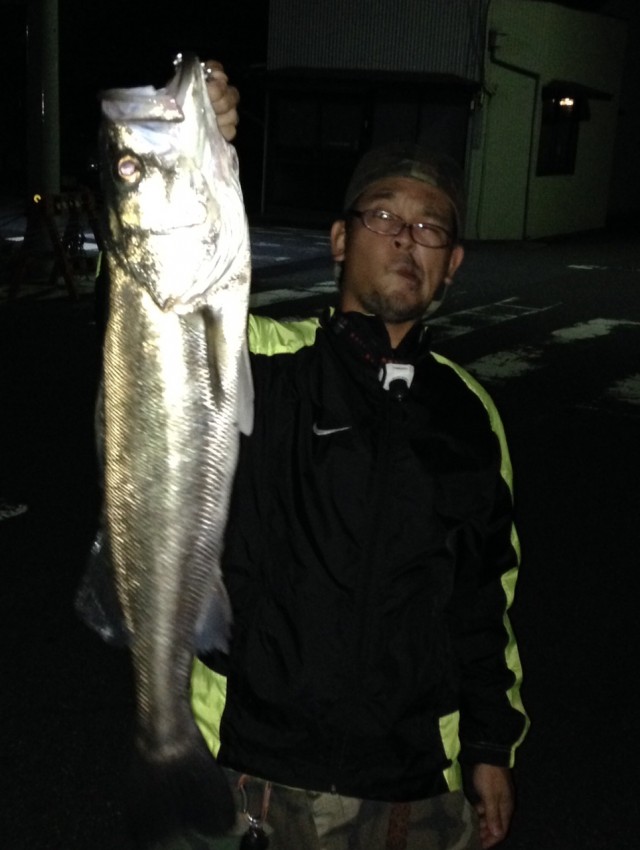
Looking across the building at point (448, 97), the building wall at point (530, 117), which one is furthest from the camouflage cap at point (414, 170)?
the building wall at point (530, 117)

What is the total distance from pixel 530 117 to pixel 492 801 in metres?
22.9

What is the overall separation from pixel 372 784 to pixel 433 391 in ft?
2.85

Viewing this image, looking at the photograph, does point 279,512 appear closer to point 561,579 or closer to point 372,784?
point 372,784

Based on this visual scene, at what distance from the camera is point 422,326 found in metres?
2.48

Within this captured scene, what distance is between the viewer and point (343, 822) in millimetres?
2229

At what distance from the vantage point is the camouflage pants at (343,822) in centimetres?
222

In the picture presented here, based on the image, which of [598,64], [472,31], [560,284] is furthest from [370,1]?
[560,284]

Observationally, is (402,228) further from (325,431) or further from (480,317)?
(480,317)

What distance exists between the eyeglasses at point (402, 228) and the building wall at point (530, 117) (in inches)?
796

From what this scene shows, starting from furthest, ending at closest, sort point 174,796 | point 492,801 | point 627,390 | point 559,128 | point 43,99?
point 559,128, point 43,99, point 627,390, point 492,801, point 174,796

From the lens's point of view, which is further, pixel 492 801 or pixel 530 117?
pixel 530 117

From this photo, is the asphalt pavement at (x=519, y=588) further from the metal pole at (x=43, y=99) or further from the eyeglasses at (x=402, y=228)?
the metal pole at (x=43, y=99)

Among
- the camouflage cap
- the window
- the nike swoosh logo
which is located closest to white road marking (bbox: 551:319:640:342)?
the camouflage cap

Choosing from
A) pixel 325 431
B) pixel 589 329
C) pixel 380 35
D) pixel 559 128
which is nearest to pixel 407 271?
pixel 325 431
